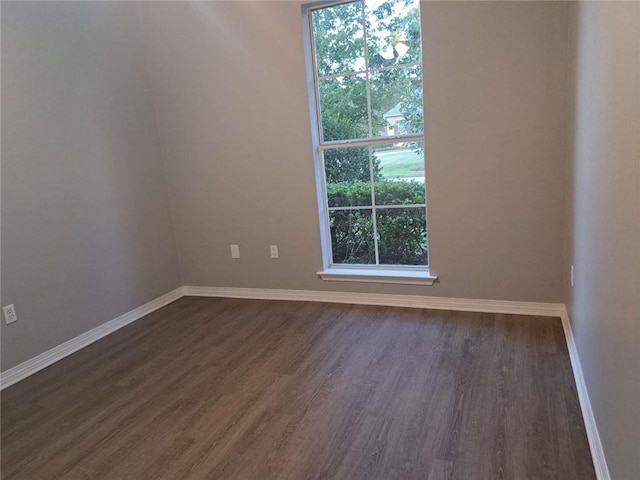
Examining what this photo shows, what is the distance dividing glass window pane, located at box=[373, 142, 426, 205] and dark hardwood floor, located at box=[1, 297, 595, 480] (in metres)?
0.83

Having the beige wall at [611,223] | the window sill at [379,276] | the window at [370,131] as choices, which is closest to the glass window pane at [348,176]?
the window at [370,131]

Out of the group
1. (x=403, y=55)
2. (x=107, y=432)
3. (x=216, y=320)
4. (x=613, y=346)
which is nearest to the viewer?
(x=613, y=346)

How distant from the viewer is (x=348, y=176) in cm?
328

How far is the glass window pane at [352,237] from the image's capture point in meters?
3.31

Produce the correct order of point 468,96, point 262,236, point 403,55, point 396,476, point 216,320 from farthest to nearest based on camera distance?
point 262,236 → point 216,320 → point 403,55 → point 468,96 → point 396,476

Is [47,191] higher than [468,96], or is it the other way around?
[468,96]

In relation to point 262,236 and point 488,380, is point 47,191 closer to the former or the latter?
point 262,236

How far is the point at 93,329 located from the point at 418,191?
101 inches

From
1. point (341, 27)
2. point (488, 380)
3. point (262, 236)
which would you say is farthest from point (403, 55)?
point (488, 380)

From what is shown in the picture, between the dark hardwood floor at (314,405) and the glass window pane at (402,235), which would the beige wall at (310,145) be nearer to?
the glass window pane at (402,235)

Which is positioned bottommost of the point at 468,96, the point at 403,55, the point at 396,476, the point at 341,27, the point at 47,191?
the point at 396,476

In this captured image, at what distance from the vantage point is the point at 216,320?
3277 mm

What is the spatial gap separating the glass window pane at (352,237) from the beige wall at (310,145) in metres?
0.17

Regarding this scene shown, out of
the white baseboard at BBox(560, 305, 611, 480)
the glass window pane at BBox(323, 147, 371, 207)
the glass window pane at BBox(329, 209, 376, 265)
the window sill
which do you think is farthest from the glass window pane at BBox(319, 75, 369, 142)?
the white baseboard at BBox(560, 305, 611, 480)
